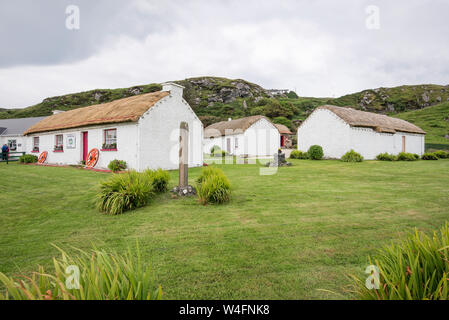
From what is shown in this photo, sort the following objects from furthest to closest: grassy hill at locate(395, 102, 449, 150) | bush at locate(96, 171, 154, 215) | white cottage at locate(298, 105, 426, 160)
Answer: grassy hill at locate(395, 102, 449, 150) < white cottage at locate(298, 105, 426, 160) < bush at locate(96, 171, 154, 215)

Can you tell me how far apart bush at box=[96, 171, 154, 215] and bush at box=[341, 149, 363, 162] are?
67.1 ft

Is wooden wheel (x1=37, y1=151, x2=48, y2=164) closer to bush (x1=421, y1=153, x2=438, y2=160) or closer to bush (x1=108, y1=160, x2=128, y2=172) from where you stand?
bush (x1=108, y1=160, x2=128, y2=172)

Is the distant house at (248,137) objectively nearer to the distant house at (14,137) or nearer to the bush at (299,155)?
the bush at (299,155)

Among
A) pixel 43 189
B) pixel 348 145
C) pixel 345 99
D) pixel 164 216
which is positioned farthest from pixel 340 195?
pixel 345 99

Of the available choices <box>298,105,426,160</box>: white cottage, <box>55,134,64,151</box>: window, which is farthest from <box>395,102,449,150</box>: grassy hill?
<box>55,134,64,151</box>: window

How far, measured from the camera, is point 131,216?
21.0ft

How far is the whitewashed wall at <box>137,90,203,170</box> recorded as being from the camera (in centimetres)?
1498

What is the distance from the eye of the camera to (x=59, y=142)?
20609 millimetres

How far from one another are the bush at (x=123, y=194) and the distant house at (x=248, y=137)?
25061 millimetres

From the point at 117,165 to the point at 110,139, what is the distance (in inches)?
107

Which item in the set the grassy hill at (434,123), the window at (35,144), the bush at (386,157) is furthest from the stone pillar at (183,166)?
the grassy hill at (434,123)

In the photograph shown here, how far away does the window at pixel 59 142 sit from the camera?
20.3 meters

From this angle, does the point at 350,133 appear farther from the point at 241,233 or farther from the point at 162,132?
the point at 241,233

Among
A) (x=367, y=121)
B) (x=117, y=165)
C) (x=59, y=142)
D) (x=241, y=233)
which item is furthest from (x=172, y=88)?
(x=367, y=121)
